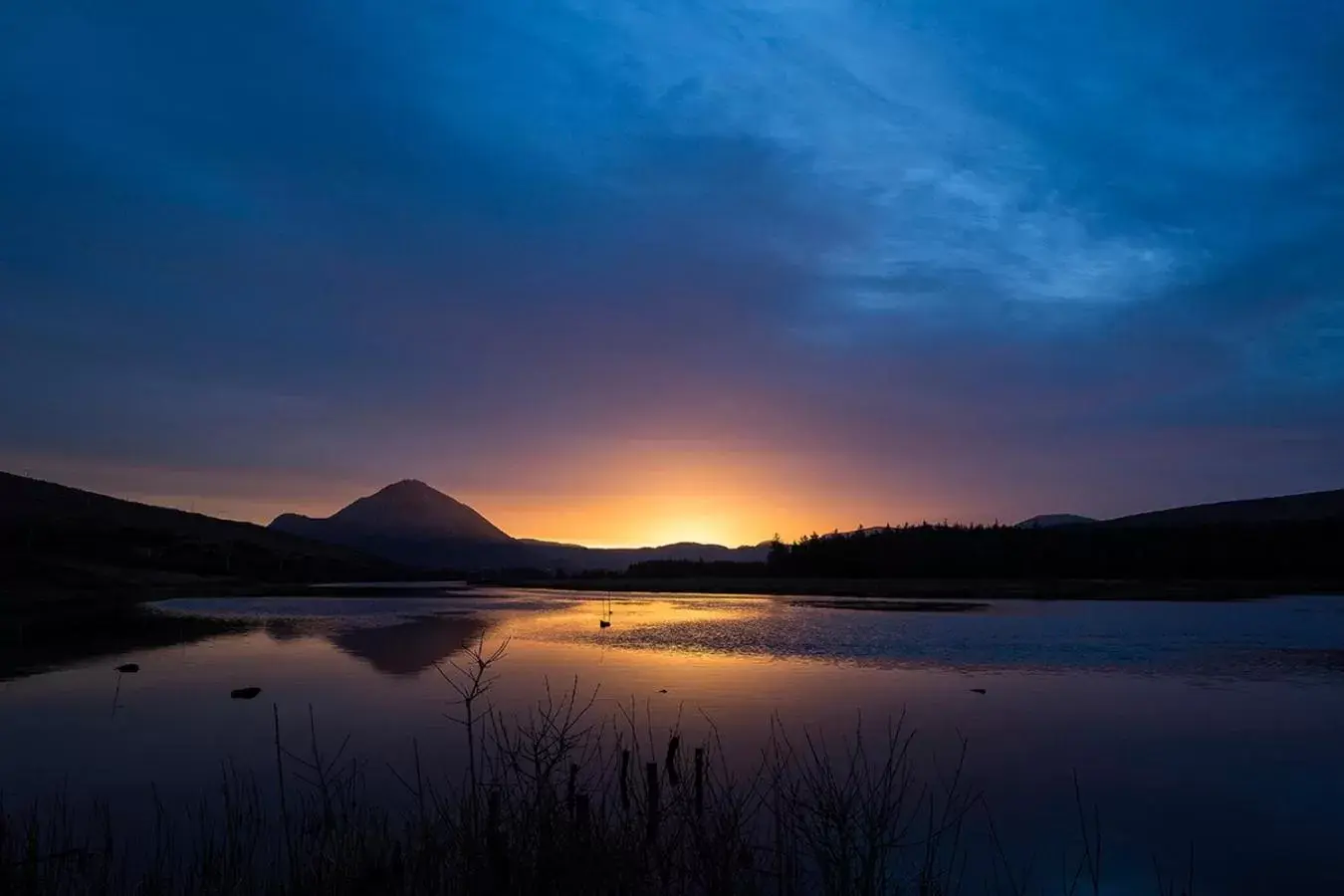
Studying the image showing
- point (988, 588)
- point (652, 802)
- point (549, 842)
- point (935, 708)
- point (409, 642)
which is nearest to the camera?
point (549, 842)

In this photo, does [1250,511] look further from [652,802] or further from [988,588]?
[652,802]

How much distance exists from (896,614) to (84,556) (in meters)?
62.7

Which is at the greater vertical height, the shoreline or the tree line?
the tree line

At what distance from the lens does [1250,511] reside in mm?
122250

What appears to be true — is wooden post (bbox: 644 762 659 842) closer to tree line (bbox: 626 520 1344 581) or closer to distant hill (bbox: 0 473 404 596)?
distant hill (bbox: 0 473 404 596)

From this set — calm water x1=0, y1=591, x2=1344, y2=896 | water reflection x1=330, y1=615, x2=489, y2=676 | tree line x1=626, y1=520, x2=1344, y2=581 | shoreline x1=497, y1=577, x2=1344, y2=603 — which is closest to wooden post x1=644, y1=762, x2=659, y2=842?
calm water x1=0, y1=591, x2=1344, y2=896

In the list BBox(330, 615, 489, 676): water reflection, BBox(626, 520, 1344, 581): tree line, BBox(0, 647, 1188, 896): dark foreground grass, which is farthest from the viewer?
BBox(626, 520, 1344, 581): tree line

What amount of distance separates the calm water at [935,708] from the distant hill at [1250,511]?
92.0m

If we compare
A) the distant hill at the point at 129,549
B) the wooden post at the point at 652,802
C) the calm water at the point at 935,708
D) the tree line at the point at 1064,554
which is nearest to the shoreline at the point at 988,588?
the tree line at the point at 1064,554

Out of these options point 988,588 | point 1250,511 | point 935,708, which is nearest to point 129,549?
point 988,588

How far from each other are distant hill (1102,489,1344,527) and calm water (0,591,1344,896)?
91982mm

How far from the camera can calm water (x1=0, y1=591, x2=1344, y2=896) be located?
10.6m

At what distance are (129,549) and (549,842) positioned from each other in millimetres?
87955

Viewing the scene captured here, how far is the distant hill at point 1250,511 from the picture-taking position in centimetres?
11244
